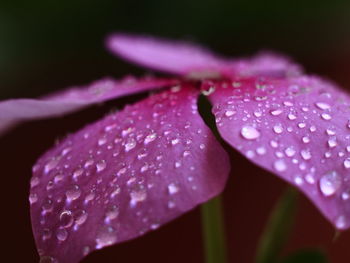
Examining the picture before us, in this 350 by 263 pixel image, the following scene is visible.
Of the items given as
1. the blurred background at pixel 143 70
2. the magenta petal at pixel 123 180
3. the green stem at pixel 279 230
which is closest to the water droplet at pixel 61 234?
the magenta petal at pixel 123 180

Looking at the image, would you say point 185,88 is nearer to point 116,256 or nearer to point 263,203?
point 116,256

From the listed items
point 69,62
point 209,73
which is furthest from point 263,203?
point 209,73

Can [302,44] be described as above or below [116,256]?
above

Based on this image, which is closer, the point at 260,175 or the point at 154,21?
the point at 260,175

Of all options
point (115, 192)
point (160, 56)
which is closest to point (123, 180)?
point (115, 192)

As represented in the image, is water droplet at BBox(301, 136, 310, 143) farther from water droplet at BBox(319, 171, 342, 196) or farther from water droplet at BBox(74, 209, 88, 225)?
water droplet at BBox(74, 209, 88, 225)

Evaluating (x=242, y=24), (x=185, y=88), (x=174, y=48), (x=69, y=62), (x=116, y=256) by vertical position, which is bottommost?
(x=116, y=256)

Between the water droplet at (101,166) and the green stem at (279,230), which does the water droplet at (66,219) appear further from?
the green stem at (279,230)

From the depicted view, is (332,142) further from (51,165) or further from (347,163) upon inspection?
(51,165)
